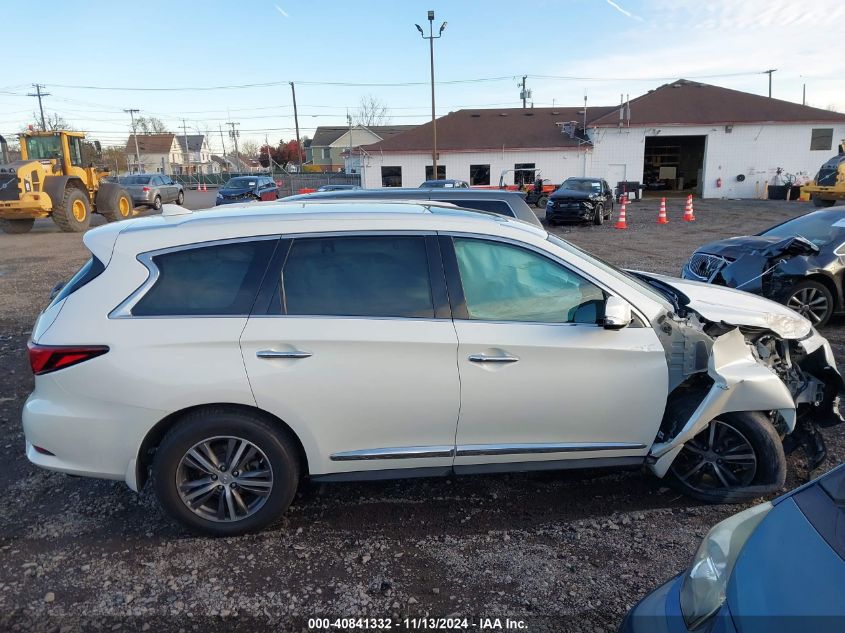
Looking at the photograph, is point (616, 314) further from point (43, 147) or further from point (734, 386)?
point (43, 147)

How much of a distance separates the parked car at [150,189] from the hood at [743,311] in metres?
27.5

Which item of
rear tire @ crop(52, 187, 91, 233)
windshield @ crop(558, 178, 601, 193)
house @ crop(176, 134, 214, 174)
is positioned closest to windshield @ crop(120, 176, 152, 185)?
rear tire @ crop(52, 187, 91, 233)

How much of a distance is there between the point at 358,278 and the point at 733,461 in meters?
2.50

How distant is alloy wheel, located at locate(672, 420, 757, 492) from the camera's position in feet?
11.8

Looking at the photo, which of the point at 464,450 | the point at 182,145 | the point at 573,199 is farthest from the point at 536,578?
the point at 182,145

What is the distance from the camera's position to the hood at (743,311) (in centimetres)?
378

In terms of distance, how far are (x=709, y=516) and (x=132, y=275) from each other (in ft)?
11.6

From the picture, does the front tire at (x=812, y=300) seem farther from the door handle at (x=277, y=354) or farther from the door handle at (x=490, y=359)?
the door handle at (x=277, y=354)

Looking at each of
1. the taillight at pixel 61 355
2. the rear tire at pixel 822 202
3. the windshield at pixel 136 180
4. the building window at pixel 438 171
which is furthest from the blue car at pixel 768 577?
the building window at pixel 438 171

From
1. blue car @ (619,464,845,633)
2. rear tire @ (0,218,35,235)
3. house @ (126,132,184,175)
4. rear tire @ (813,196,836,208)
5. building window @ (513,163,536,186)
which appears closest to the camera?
blue car @ (619,464,845,633)

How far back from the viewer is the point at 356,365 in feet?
10.3

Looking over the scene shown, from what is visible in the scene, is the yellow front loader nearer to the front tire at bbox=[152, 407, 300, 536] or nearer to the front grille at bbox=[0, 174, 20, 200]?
the front grille at bbox=[0, 174, 20, 200]

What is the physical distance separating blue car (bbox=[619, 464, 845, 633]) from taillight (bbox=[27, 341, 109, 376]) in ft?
9.00

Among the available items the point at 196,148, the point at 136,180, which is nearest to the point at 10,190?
the point at 136,180
